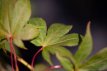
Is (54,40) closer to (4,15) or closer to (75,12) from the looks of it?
(4,15)

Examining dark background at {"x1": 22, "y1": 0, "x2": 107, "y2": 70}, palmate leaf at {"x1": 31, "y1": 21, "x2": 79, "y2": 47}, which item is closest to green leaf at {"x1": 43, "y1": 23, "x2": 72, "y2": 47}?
palmate leaf at {"x1": 31, "y1": 21, "x2": 79, "y2": 47}

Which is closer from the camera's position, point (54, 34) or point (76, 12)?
point (54, 34)

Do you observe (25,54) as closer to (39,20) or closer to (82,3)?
(82,3)

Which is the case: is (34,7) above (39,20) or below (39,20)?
above

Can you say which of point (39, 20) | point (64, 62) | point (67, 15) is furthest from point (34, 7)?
point (64, 62)

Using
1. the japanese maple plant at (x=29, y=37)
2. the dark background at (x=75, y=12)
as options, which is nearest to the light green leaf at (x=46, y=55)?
the japanese maple plant at (x=29, y=37)

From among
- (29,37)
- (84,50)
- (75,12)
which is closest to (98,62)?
(84,50)

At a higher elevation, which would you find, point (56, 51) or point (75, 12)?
point (75, 12)
